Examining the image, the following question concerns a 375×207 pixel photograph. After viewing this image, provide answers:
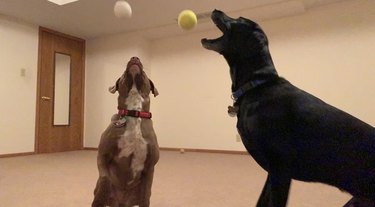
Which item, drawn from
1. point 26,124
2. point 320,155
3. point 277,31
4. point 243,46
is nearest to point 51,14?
point 26,124

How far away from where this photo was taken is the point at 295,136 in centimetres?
114

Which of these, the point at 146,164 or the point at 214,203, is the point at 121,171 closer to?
the point at 146,164

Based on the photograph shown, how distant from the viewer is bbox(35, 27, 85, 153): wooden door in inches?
223

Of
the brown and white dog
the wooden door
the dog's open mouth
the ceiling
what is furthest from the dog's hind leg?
the wooden door

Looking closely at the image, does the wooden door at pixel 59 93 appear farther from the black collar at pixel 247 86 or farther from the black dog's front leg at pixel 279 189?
the black dog's front leg at pixel 279 189

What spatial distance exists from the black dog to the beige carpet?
3.34ft

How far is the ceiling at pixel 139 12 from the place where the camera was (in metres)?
4.58

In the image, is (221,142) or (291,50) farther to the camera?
(221,142)

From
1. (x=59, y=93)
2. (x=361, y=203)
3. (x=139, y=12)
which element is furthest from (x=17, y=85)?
(x=361, y=203)

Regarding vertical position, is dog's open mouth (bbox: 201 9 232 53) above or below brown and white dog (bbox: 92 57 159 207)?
above

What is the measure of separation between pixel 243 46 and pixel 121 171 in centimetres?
88

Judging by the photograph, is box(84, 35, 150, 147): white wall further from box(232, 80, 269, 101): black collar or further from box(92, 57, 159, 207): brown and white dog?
box(232, 80, 269, 101): black collar

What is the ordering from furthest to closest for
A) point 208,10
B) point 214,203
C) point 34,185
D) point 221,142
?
point 221,142
point 208,10
point 34,185
point 214,203

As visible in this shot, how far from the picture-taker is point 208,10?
4.79 metres
